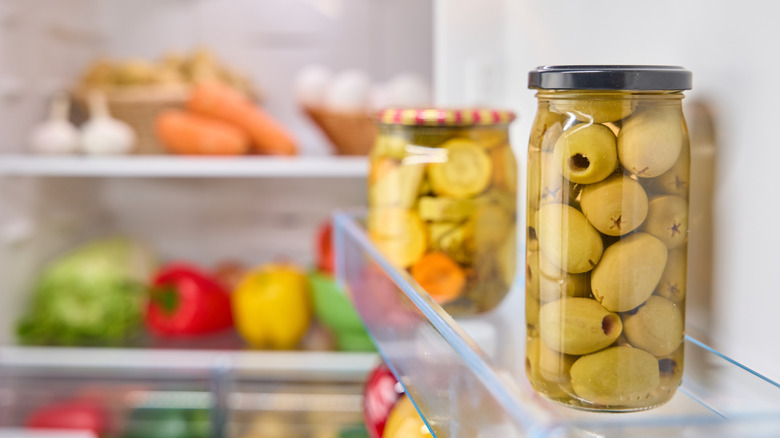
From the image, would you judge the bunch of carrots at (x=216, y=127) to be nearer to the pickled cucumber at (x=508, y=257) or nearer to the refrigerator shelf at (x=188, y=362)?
the refrigerator shelf at (x=188, y=362)

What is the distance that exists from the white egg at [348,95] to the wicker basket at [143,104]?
0.33 m

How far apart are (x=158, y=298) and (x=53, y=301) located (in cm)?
22

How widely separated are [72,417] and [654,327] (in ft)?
4.67

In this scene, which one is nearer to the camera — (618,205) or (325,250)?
(618,205)

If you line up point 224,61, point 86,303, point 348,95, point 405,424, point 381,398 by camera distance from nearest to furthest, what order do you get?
point 405,424
point 381,398
point 348,95
point 86,303
point 224,61

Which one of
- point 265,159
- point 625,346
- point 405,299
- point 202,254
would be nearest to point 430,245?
point 405,299

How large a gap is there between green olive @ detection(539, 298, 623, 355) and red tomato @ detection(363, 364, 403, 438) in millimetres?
246

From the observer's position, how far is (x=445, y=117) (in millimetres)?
571

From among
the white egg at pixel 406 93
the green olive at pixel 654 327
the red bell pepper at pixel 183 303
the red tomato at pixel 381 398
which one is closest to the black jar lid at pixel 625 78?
the green olive at pixel 654 327

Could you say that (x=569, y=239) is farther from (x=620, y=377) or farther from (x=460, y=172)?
(x=460, y=172)

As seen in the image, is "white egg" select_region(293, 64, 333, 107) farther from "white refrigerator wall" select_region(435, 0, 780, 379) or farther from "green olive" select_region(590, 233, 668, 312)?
"green olive" select_region(590, 233, 668, 312)

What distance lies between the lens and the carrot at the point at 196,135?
153cm

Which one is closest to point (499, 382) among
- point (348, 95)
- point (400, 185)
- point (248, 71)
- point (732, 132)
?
point (732, 132)

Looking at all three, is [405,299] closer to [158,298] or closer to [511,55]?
[511,55]
